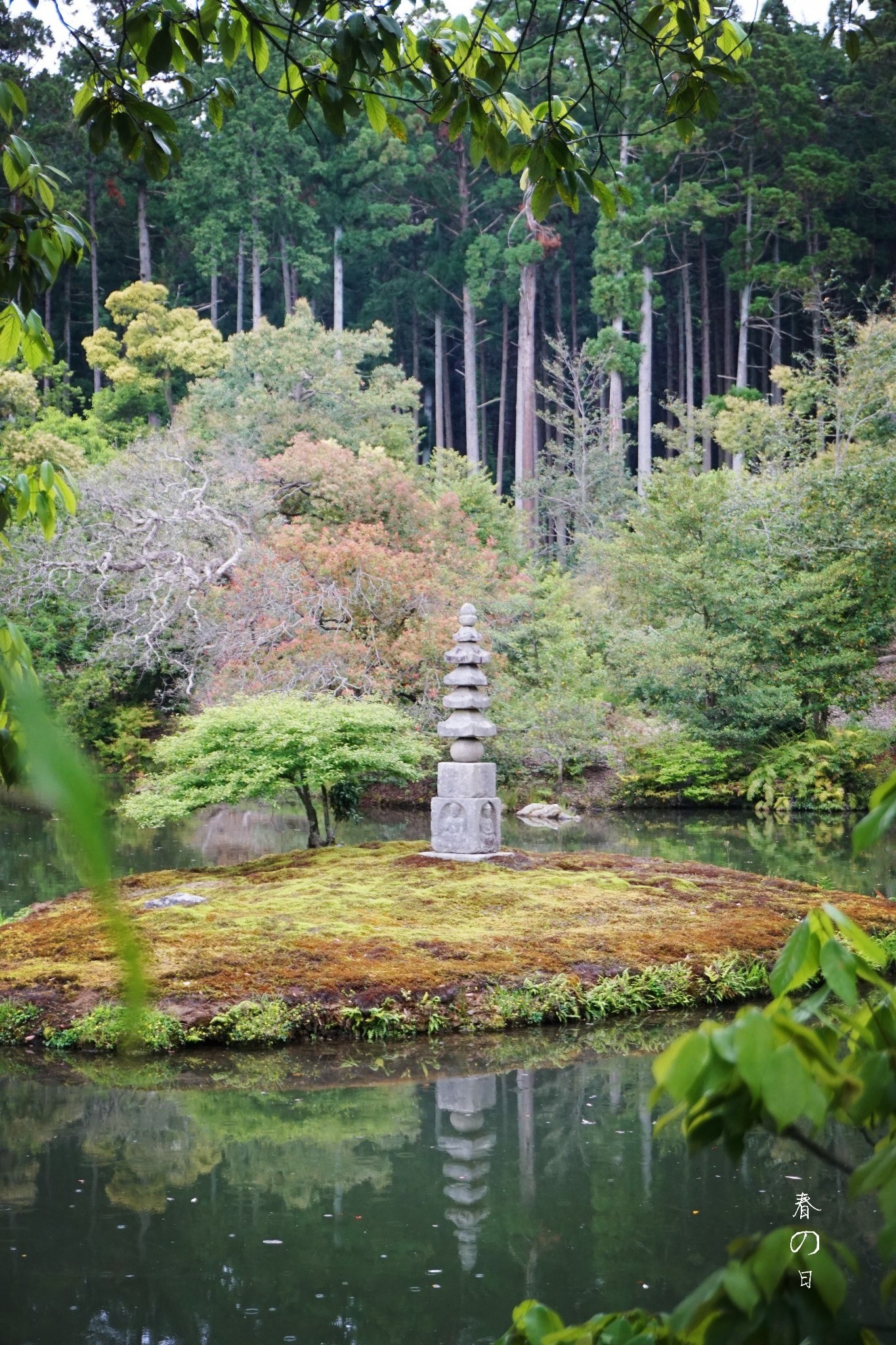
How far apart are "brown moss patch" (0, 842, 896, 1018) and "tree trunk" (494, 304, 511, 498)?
22.0 metres

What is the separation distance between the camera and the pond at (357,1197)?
3477 mm

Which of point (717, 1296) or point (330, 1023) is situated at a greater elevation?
point (717, 1296)

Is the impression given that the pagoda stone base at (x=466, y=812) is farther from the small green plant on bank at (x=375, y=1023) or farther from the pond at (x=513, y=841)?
the small green plant on bank at (x=375, y=1023)

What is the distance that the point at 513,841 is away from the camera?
1311 cm

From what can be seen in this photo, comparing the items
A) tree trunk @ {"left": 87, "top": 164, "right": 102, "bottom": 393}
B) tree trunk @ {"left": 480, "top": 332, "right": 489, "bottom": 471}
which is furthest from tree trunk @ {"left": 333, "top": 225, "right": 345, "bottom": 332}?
tree trunk @ {"left": 87, "top": 164, "right": 102, "bottom": 393}

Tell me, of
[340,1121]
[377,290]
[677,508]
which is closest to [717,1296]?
[340,1121]

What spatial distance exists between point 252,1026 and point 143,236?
25407mm

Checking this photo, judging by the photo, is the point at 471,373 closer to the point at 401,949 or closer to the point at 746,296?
the point at 746,296

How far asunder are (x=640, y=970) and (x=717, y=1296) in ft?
20.6

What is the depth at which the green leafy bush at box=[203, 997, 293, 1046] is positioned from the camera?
604 centimetres

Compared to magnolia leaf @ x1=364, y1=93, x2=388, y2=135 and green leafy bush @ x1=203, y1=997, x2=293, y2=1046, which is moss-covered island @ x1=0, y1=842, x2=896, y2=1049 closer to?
green leafy bush @ x1=203, y1=997, x2=293, y2=1046

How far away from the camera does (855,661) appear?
16234 millimetres

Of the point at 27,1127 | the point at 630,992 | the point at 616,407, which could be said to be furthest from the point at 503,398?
the point at 27,1127

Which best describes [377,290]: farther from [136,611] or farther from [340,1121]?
[340,1121]
